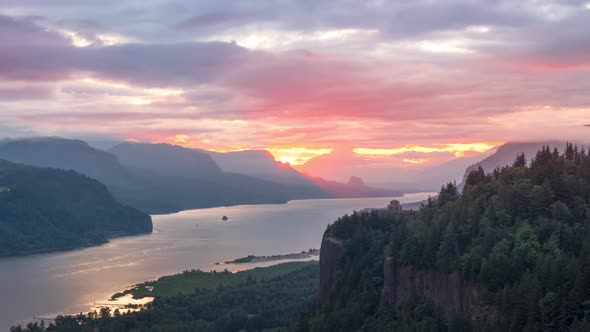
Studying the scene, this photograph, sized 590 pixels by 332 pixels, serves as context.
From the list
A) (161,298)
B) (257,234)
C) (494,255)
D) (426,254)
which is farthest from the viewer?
(257,234)

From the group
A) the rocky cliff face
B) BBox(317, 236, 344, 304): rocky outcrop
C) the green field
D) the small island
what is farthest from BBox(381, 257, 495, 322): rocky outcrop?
the small island

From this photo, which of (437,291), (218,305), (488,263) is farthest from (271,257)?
(488,263)

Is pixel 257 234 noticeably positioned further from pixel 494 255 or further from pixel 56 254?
pixel 494 255

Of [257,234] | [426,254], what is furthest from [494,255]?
[257,234]

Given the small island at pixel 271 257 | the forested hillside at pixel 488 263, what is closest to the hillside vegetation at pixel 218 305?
the small island at pixel 271 257

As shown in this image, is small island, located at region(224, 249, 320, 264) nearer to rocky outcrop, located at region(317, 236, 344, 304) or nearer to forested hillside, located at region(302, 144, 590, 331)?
rocky outcrop, located at region(317, 236, 344, 304)
